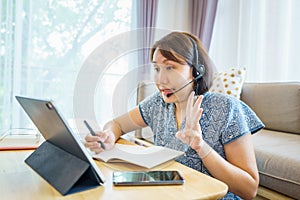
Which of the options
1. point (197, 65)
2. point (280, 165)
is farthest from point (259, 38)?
point (197, 65)

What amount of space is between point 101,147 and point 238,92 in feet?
4.74

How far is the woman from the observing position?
75cm

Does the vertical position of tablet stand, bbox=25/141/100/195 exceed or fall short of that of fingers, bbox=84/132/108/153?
it exceeds it

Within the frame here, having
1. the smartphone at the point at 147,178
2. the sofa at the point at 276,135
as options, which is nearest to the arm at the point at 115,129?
the sofa at the point at 276,135

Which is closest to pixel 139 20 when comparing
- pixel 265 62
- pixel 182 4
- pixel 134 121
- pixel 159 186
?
pixel 182 4

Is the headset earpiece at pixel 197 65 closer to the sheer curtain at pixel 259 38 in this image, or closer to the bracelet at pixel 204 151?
the bracelet at pixel 204 151

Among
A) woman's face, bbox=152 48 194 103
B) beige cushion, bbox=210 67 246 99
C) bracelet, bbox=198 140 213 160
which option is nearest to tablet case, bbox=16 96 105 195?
bracelet, bbox=198 140 213 160

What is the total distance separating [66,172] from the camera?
0.55m

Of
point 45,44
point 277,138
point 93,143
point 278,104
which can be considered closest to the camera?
point 93,143

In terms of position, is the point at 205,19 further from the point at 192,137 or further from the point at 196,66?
the point at 192,137

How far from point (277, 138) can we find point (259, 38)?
47.1 inches

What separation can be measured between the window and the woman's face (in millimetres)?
1420

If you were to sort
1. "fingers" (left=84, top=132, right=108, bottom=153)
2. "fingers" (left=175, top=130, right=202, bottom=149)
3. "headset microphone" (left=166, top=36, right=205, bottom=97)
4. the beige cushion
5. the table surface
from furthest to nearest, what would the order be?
the beige cushion < "headset microphone" (left=166, top=36, right=205, bottom=97) < "fingers" (left=84, top=132, right=108, bottom=153) < "fingers" (left=175, top=130, right=202, bottom=149) < the table surface

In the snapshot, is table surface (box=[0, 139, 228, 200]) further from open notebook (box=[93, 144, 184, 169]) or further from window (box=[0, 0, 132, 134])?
window (box=[0, 0, 132, 134])
